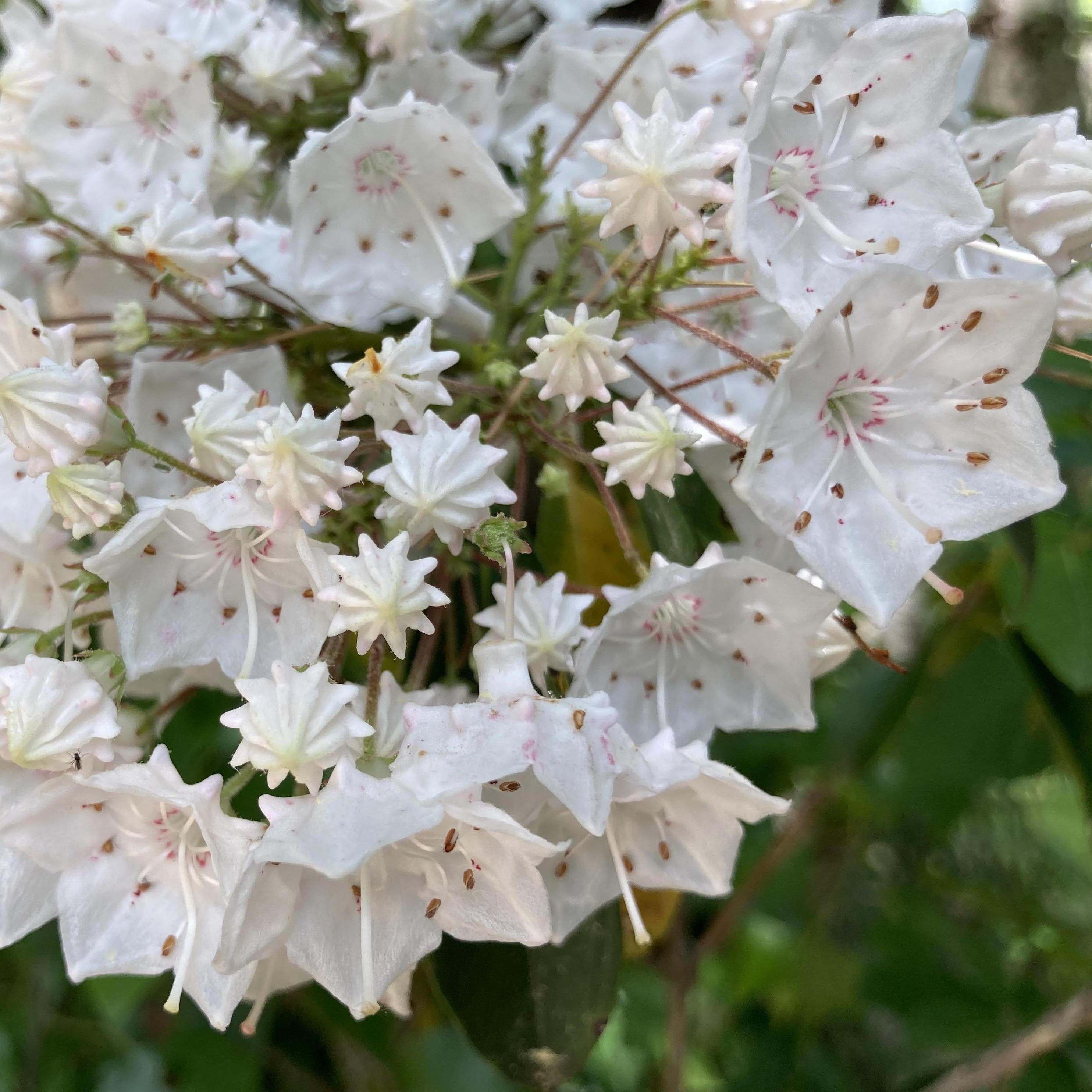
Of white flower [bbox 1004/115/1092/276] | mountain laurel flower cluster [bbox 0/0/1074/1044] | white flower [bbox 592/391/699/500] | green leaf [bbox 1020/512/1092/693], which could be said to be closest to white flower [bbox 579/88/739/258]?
mountain laurel flower cluster [bbox 0/0/1074/1044]

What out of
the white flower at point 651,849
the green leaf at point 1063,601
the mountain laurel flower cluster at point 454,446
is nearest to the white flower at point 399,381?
the mountain laurel flower cluster at point 454,446

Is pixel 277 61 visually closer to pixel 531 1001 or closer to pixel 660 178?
pixel 660 178

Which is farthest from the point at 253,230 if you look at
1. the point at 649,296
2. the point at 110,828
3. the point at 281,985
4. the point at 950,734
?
the point at 950,734

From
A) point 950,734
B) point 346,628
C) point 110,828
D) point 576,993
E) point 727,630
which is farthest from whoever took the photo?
point 950,734

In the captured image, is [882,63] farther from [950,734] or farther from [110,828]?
[950,734]

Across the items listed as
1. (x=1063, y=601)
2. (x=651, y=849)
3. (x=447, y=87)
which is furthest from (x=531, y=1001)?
(x=447, y=87)

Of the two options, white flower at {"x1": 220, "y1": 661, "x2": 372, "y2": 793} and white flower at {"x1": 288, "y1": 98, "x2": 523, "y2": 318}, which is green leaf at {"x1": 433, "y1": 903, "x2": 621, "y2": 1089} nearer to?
white flower at {"x1": 220, "y1": 661, "x2": 372, "y2": 793}

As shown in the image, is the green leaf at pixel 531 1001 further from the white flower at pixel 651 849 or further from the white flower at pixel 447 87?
the white flower at pixel 447 87
